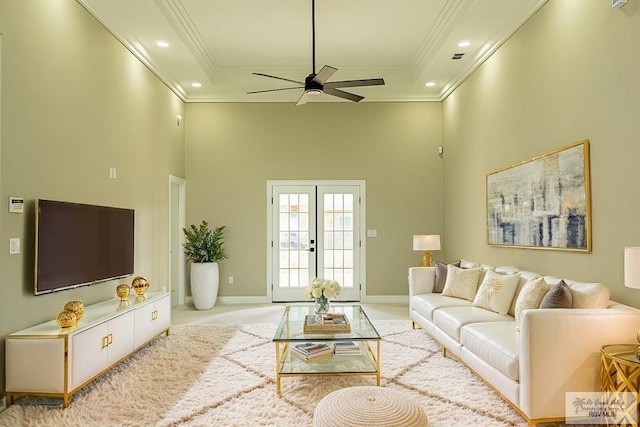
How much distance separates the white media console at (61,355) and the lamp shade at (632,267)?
11.6 feet

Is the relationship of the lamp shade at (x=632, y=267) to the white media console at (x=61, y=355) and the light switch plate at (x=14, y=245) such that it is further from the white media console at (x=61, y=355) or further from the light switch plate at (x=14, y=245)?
the light switch plate at (x=14, y=245)

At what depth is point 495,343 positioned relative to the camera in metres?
2.90

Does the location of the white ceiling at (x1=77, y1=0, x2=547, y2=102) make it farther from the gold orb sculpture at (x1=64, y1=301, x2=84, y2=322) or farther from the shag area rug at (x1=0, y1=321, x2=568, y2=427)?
the shag area rug at (x1=0, y1=321, x2=568, y2=427)

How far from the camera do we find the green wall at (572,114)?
2.88 metres

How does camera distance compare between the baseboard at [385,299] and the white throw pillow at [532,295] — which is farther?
the baseboard at [385,299]

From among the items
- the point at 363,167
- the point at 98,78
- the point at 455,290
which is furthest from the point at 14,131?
the point at 363,167

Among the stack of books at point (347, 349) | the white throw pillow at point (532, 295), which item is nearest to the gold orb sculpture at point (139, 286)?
the stack of books at point (347, 349)

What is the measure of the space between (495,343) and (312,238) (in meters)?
4.28

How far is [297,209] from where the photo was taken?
6.96 m

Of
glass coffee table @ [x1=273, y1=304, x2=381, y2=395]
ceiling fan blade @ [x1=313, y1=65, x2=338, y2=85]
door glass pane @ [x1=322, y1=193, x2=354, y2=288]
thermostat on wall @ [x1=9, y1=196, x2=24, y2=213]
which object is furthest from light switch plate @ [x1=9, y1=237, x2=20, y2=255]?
door glass pane @ [x1=322, y1=193, x2=354, y2=288]

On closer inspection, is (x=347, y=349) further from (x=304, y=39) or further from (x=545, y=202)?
(x=304, y=39)

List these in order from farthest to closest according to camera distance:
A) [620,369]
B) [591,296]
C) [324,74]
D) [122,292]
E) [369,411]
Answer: [122,292]
[324,74]
[591,296]
[620,369]
[369,411]

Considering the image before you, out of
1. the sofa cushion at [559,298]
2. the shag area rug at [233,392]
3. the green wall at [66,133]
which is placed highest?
the green wall at [66,133]

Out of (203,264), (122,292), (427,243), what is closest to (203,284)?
(203,264)
